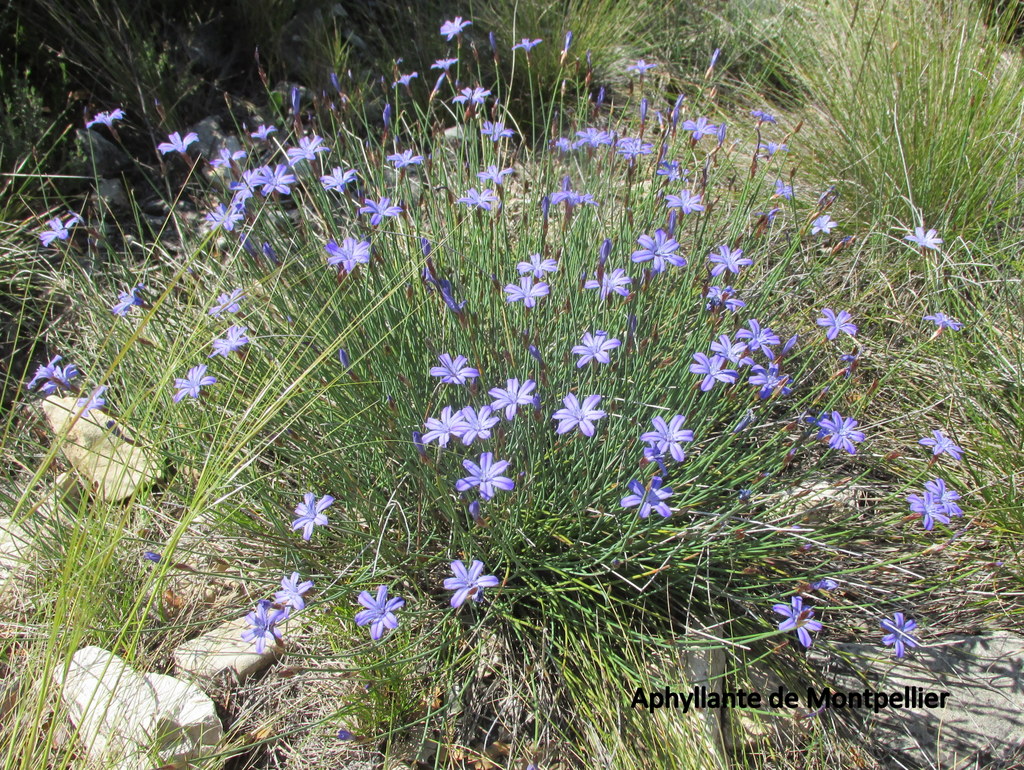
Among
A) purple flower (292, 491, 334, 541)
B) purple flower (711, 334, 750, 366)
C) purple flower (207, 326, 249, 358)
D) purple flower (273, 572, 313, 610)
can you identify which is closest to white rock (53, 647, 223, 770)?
purple flower (273, 572, 313, 610)

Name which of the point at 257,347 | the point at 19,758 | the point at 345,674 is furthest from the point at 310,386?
the point at 19,758

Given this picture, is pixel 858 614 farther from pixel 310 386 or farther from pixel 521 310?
pixel 310 386

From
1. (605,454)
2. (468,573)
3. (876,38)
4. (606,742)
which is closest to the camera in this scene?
(468,573)

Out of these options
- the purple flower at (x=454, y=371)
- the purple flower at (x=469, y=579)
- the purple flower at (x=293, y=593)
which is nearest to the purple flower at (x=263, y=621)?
the purple flower at (x=293, y=593)

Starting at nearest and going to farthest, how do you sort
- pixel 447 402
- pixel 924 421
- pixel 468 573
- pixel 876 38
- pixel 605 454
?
pixel 468 573 → pixel 605 454 → pixel 447 402 → pixel 924 421 → pixel 876 38

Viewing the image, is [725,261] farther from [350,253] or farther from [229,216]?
[229,216]

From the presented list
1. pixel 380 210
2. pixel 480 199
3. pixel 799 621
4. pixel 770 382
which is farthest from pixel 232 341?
pixel 799 621

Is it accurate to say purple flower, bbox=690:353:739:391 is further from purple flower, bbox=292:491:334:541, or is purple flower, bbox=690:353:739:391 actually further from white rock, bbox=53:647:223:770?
white rock, bbox=53:647:223:770
